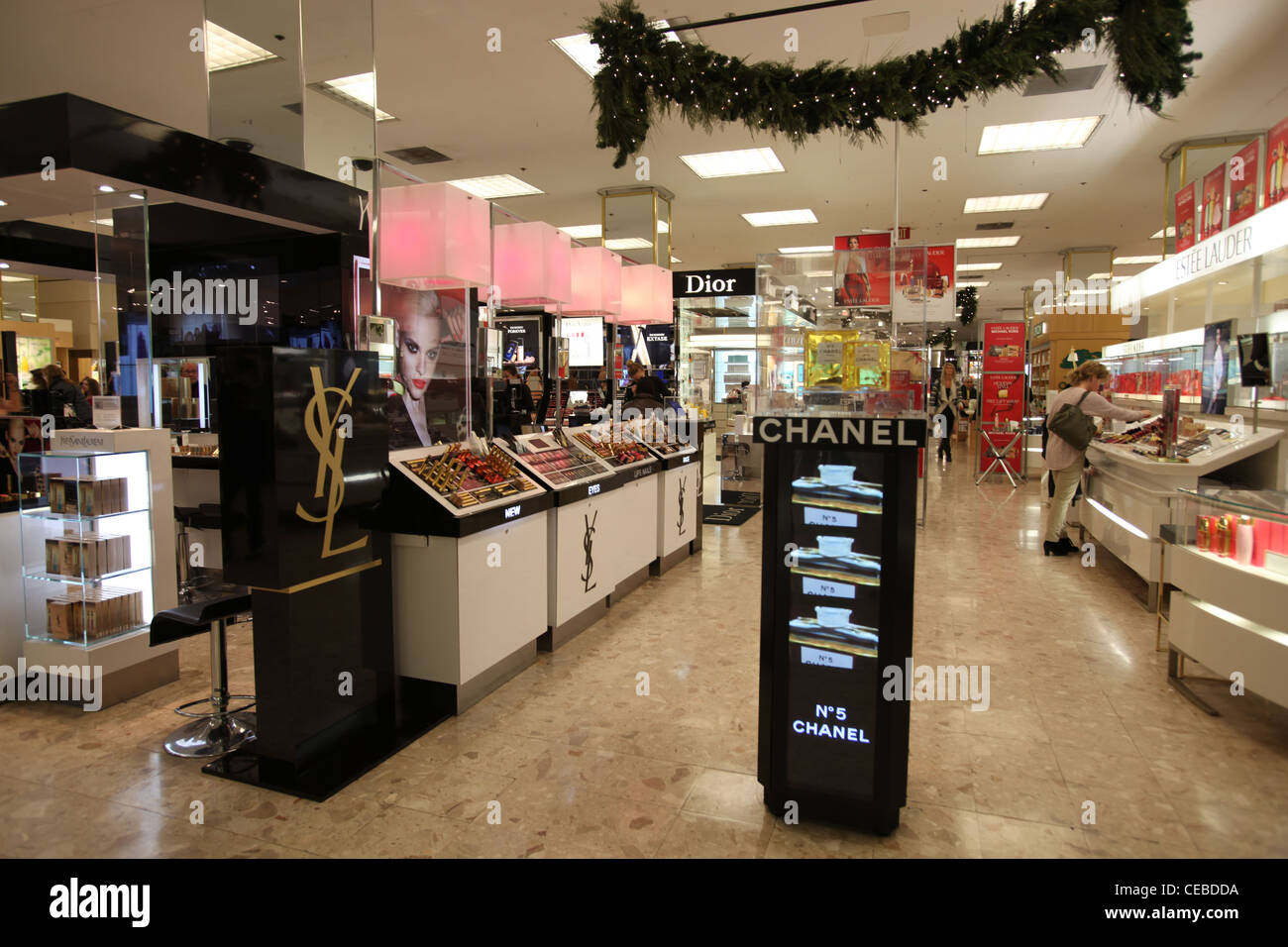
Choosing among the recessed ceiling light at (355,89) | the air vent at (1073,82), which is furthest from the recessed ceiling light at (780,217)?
the recessed ceiling light at (355,89)

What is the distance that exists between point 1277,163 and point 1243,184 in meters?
0.76

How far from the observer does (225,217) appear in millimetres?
7043

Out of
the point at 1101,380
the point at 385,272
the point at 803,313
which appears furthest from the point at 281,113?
the point at 1101,380

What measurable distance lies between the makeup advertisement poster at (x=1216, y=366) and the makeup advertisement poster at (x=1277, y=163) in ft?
2.76

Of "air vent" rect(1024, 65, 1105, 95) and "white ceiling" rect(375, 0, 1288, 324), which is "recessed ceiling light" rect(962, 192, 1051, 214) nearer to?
"white ceiling" rect(375, 0, 1288, 324)

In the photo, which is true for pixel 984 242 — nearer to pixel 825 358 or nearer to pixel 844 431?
pixel 825 358

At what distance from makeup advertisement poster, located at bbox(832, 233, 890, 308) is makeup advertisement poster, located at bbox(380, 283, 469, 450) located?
2.38m

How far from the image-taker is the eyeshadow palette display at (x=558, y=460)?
446 cm

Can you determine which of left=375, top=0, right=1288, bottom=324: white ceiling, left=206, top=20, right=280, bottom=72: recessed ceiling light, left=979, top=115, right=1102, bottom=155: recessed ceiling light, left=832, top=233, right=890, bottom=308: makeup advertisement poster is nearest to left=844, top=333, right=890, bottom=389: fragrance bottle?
left=832, top=233, right=890, bottom=308: makeup advertisement poster

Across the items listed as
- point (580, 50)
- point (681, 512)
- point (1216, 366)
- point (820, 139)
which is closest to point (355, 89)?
point (580, 50)

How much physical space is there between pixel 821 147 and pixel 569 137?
2.82 m

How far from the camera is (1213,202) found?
5969 millimetres
